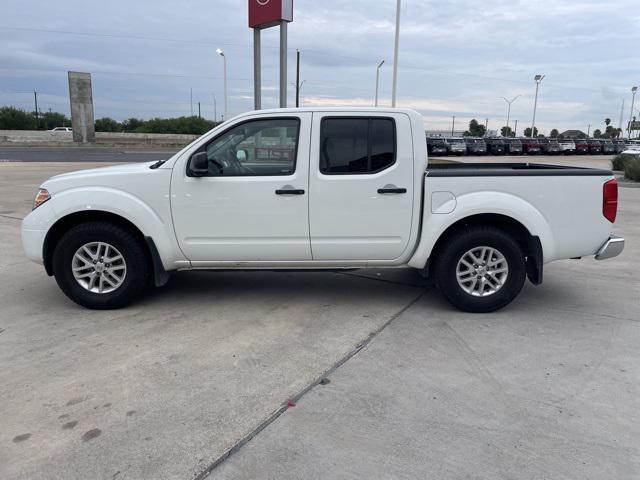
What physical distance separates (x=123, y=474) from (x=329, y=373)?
5.20ft

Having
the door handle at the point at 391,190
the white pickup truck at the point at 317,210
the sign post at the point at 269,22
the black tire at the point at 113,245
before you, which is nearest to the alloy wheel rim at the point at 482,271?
the white pickup truck at the point at 317,210

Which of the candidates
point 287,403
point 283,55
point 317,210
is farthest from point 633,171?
point 287,403

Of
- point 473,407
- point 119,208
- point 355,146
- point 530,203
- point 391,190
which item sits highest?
point 355,146

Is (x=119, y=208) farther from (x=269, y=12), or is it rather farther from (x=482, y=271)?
(x=269, y=12)

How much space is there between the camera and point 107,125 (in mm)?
88375

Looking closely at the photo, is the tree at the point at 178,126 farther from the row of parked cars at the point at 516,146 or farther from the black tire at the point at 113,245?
the black tire at the point at 113,245

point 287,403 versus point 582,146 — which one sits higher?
point 582,146

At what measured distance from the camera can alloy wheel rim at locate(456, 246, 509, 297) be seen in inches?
203

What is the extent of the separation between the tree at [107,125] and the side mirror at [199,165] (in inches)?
3540

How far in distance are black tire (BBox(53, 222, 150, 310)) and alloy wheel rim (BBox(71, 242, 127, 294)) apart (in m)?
0.03

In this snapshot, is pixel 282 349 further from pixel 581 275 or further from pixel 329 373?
pixel 581 275

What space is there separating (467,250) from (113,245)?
133 inches

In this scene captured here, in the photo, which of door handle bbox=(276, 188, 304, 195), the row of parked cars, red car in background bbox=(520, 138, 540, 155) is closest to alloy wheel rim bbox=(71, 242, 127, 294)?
door handle bbox=(276, 188, 304, 195)

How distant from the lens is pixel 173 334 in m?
4.66
